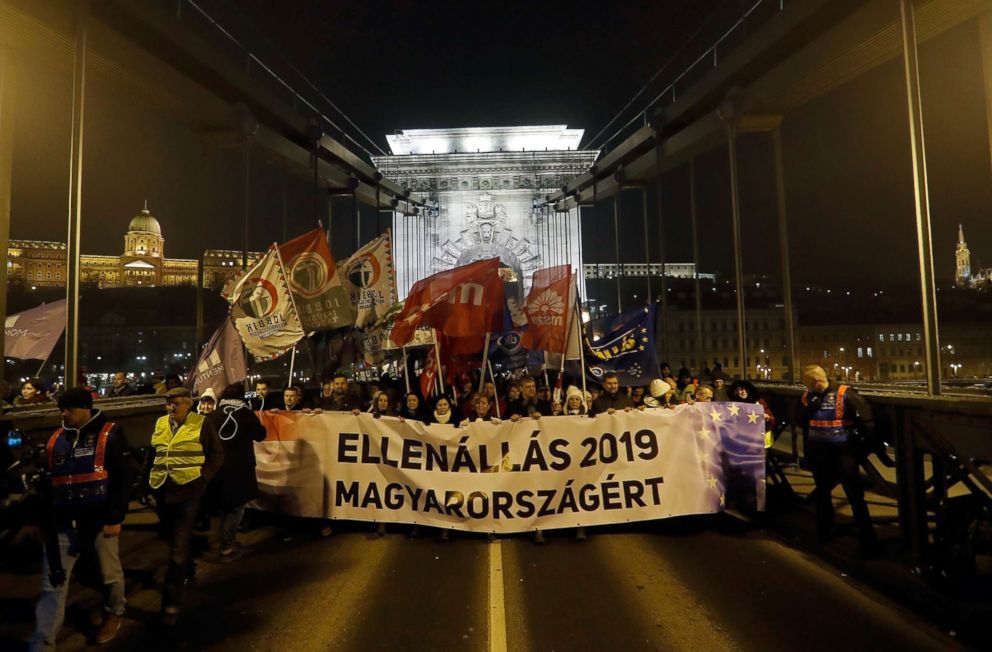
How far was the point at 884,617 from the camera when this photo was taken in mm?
4566

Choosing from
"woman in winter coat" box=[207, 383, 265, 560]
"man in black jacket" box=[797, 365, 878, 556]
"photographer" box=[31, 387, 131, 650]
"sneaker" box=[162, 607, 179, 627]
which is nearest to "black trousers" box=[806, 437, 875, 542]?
"man in black jacket" box=[797, 365, 878, 556]

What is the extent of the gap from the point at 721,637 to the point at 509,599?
1602 millimetres

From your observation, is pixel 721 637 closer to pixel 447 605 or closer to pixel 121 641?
pixel 447 605

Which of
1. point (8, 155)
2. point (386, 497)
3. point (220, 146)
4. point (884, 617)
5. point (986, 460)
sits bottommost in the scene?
point (884, 617)

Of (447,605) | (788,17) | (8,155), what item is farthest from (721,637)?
(788,17)

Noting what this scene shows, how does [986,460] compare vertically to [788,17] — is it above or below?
below

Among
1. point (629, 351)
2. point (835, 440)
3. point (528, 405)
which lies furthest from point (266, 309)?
point (835, 440)

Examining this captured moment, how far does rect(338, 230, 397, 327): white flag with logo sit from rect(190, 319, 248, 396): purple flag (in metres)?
2.98

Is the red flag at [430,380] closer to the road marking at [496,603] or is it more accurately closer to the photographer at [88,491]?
the road marking at [496,603]

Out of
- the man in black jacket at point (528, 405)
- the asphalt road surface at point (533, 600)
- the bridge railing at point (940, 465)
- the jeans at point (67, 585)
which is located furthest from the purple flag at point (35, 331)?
the bridge railing at point (940, 465)

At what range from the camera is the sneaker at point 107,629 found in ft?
14.2

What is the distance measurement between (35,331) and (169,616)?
720 centimetres

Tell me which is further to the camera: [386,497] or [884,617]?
[386,497]

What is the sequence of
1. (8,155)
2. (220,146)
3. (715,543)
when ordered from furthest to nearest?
1. (220,146)
2. (8,155)
3. (715,543)
